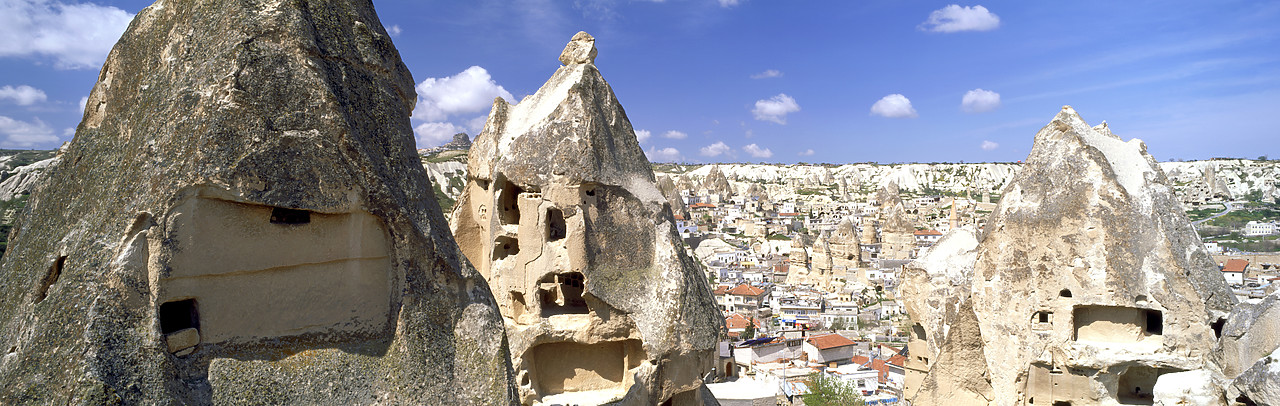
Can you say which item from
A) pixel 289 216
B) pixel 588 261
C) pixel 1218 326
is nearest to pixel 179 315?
pixel 289 216

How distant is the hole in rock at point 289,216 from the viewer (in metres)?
3.91

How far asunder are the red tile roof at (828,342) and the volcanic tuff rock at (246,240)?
28826mm

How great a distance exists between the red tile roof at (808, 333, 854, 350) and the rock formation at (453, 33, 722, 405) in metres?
24.6

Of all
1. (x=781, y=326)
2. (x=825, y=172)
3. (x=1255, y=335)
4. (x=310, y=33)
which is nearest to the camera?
(x=310, y=33)

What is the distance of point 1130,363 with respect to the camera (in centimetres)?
797

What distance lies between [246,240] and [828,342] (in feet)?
100

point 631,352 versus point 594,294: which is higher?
point 594,294

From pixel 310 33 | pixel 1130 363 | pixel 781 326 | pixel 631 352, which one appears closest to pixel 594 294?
pixel 631 352

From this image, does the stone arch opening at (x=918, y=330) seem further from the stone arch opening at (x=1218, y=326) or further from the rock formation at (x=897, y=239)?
the rock formation at (x=897, y=239)

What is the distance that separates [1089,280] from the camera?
316 inches

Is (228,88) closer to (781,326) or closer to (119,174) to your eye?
(119,174)

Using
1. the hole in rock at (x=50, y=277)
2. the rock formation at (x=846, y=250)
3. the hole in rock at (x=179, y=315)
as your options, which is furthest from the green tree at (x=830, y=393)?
the rock formation at (x=846, y=250)

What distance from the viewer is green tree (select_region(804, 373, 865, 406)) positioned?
2111 cm

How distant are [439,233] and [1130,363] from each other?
7009 mm
